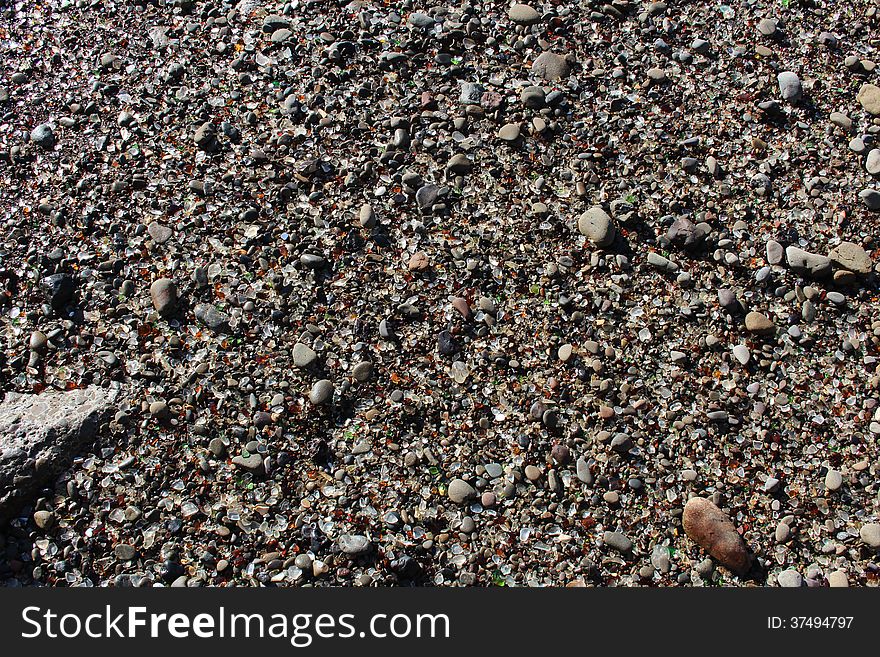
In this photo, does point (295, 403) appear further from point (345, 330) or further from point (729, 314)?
point (729, 314)

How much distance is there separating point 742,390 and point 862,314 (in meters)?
0.53

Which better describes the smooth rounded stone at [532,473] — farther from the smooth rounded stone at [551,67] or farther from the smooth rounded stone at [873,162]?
the smooth rounded stone at [873,162]

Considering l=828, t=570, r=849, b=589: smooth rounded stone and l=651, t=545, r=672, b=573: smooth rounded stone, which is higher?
l=651, t=545, r=672, b=573: smooth rounded stone

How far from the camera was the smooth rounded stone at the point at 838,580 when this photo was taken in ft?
7.43

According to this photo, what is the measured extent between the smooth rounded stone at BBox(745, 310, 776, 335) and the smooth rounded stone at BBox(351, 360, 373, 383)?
1.28 metres

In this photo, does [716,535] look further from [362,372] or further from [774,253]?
[362,372]

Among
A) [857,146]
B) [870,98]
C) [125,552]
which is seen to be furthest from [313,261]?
[870,98]

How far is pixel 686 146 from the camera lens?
9.89 ft

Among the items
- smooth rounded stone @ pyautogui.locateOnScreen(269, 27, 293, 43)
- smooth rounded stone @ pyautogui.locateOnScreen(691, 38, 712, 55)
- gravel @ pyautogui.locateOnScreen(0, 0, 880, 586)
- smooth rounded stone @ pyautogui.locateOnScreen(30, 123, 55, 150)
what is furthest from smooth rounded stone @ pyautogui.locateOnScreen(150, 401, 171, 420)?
smooth rounded stone @ pyautogui.locateOnScreen(691, 38, 712, 55)

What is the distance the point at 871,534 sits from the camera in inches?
91.5

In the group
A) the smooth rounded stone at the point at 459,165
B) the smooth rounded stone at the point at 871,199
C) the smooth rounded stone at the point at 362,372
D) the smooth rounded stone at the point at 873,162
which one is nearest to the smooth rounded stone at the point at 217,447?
the smooth rounded stone at the point at 362,372

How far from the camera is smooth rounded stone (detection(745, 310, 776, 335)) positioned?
2.63 metres

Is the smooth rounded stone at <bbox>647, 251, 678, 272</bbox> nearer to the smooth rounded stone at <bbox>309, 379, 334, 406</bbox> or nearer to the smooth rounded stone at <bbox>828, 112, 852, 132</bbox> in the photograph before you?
the smooth rounded stone at <bbox>828, 112, 852, 132</bbox>

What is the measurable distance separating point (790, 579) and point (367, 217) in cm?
178
